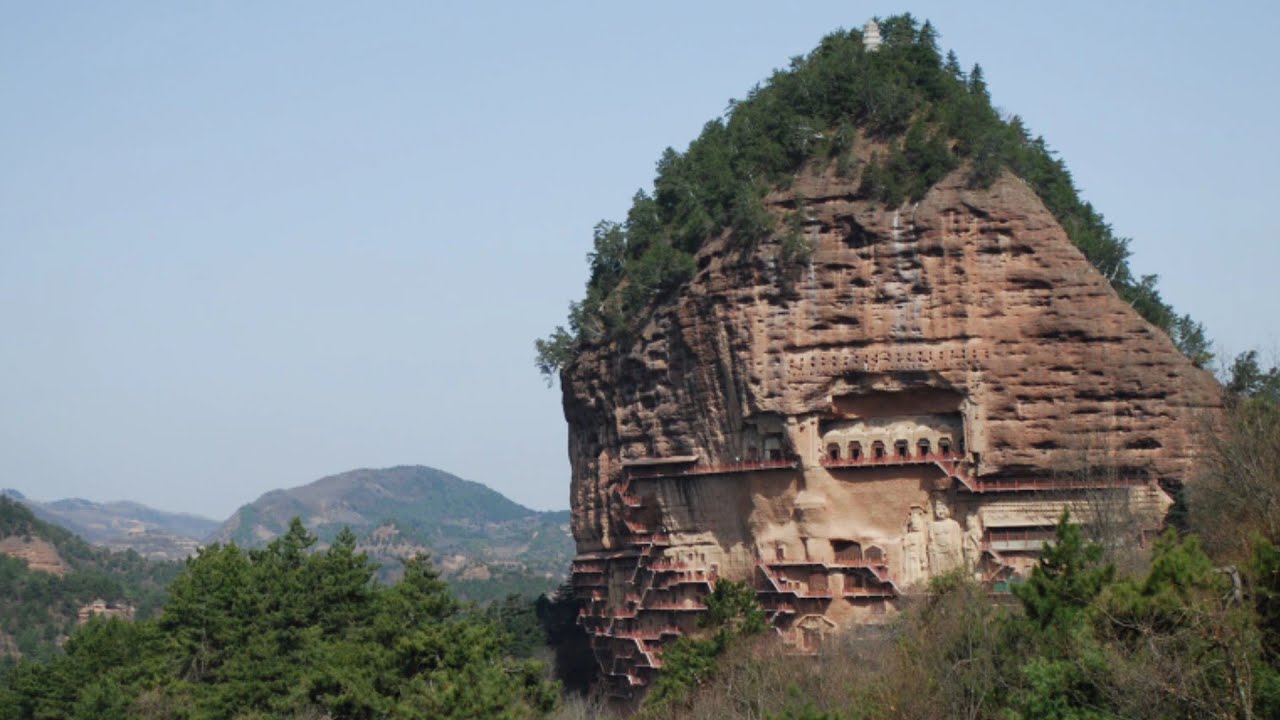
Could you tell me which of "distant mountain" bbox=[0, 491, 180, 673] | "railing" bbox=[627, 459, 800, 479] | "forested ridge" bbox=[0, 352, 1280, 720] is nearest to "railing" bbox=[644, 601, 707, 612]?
"forested ridge" bbox=[0, 352, 1280, 720]

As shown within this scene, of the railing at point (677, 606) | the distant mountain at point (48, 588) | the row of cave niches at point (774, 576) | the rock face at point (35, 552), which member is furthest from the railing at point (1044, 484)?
the rock face at point (35, 552)

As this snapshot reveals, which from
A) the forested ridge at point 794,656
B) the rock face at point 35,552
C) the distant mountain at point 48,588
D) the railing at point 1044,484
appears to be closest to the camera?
the forested ridge at point 794,656

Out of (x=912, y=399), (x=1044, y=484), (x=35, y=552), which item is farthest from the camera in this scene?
(x=35, y=552)

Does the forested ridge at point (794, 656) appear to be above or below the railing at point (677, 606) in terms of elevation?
below

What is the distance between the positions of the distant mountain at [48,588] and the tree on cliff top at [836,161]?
30848 mm

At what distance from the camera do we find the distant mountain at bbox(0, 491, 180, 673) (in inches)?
3625

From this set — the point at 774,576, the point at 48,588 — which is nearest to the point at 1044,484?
the point at 774,576

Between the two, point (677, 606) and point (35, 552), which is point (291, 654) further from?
point (35, 552)

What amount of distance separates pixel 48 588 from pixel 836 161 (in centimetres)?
6232

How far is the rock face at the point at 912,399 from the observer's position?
4378cm

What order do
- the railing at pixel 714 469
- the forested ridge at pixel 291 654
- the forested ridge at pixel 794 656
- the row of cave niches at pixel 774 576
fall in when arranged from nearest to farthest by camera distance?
the forested ridge at pixel 794 656 → the forested ridge at pixel 291 654 → the row of cave niches at pixel 774 576 → the railing at pixel 714 469

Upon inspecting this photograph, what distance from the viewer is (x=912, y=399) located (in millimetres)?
45312

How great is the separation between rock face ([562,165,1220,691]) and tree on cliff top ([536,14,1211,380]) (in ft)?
2.52

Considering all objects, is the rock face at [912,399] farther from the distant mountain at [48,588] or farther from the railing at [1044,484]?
the distant mountain at [48,588]
